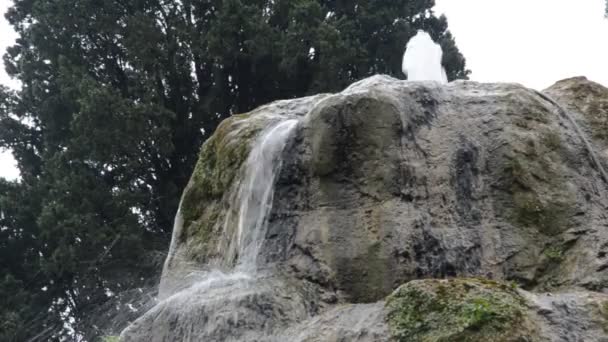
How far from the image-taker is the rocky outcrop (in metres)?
4.49

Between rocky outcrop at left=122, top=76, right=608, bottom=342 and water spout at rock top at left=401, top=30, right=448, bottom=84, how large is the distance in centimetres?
347

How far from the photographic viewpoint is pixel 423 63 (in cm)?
955

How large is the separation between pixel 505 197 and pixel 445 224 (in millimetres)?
400

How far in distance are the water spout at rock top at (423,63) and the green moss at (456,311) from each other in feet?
18.3

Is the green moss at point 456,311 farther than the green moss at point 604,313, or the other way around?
the green moss at point 604,313

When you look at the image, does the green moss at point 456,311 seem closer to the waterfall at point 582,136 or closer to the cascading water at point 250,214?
the cascading water at point 250,214

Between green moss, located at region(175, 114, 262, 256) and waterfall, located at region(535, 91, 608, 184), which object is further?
green moss, located at region(175, 114, 262, 256)

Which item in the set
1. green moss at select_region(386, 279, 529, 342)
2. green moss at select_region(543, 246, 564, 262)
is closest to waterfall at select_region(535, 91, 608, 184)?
green moss at select_region(543, 246, 564, 262)

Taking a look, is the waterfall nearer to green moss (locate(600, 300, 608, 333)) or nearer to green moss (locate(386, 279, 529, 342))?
green moss (locate(600, 300, 608, 333))

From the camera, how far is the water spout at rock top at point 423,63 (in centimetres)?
911

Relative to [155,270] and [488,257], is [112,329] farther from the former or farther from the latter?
[488,257]

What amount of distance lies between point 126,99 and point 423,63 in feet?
→ 23.2

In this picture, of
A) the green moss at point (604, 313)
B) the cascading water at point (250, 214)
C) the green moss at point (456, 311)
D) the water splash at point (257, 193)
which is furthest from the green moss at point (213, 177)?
the green moss at point (604, 313)

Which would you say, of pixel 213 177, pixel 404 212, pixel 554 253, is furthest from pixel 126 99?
pixel 554 253
